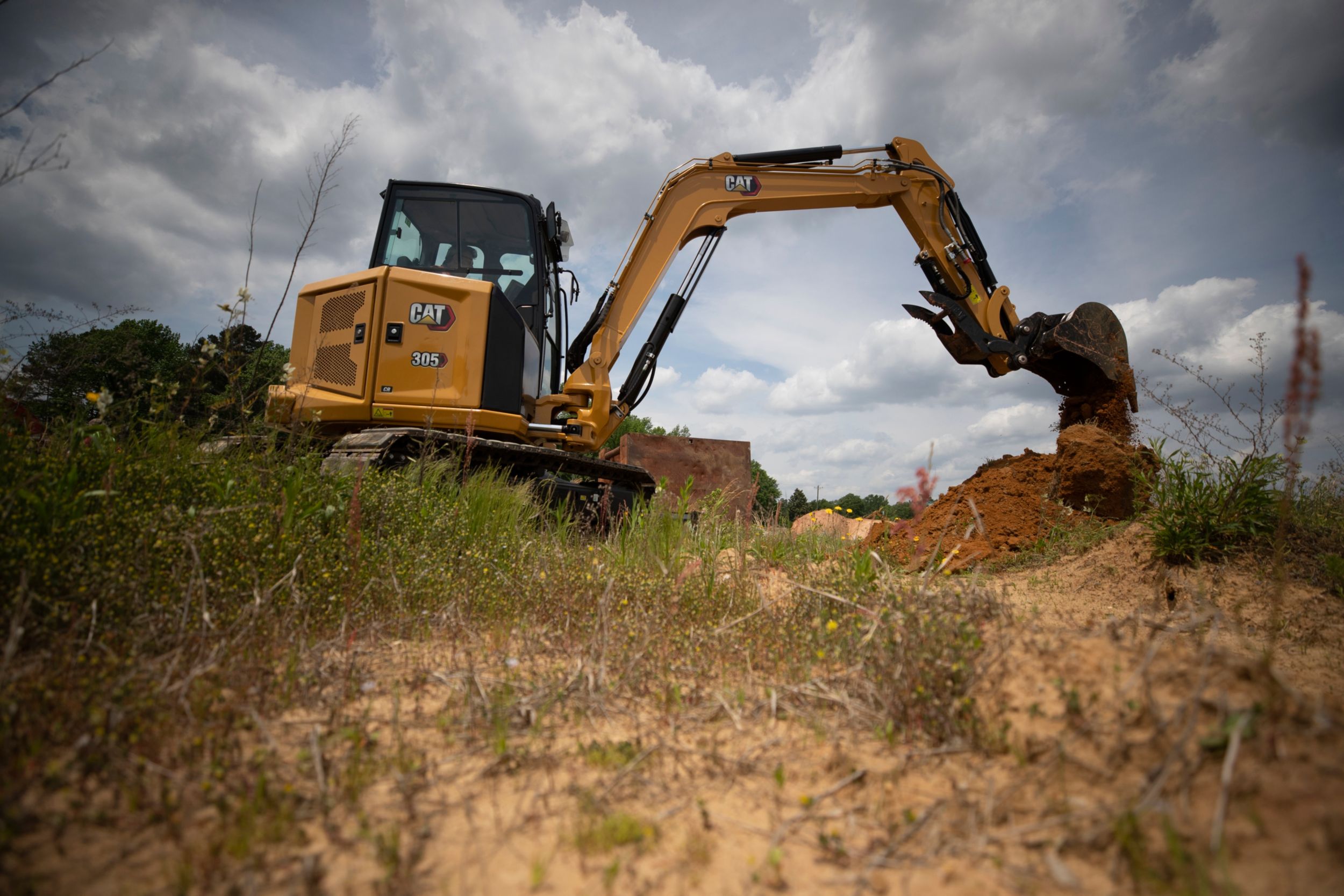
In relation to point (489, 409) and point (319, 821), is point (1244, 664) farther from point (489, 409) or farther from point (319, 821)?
Result: point (489, 409)

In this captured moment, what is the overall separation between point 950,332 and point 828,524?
10.8 feet

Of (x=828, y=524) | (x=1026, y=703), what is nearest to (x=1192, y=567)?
(x=1026, y=703)

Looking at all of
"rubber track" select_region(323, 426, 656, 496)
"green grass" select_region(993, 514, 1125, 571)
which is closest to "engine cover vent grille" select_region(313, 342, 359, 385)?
"rubber track" select_region(323, 426, 656, 496)

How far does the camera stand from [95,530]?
7.84 ft

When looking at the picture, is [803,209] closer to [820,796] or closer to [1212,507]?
[1212,507]

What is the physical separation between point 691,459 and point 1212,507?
694cm

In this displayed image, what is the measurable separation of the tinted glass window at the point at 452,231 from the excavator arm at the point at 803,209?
1.39 m

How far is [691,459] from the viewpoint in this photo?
35.1 ft

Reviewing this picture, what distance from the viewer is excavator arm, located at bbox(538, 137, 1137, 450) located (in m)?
7.12

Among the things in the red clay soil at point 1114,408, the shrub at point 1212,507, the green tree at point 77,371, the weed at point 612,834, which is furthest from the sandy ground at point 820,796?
the red clay soil at point 1114,408

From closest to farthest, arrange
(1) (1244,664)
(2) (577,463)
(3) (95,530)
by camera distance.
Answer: (1) (1244,664), (3) (95,530), (2) (577,463)

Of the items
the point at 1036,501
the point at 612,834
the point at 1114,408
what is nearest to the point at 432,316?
the point at 612,834

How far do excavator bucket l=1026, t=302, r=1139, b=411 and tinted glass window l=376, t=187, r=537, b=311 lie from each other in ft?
18.7

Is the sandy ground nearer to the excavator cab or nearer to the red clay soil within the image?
the excavator cab
